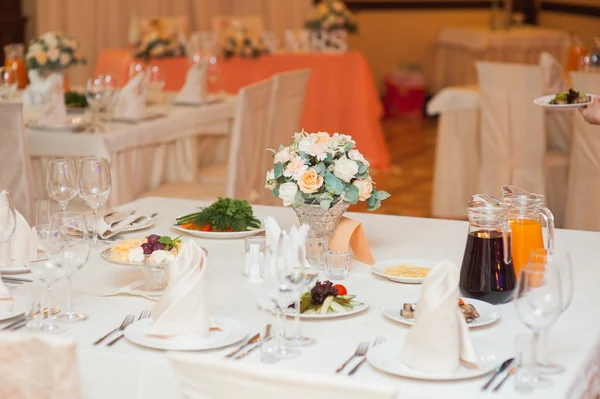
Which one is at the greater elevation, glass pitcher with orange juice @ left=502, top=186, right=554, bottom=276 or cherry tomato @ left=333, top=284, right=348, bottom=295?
glass pitcher with orange juice @ left=502, top=186, right=554, bottom=276

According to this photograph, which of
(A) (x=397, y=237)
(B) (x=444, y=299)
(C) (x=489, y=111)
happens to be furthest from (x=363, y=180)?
(C) (x=489, y=111)

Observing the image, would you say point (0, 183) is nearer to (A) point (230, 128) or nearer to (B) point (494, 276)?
(A) point (230, 128)

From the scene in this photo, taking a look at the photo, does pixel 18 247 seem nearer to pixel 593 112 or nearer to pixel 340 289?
pixel 340 289

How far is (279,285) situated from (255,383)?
1.28ft

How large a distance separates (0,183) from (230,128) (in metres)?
1.63

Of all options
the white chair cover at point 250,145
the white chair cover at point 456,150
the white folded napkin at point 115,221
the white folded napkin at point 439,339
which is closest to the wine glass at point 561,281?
the white folded napkin at point 439,339

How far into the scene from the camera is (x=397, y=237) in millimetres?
2572

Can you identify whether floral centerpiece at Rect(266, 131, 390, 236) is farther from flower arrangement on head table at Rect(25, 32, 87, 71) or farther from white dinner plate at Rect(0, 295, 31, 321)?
flower arrangement on head table at Rect(25, 32, 87, 71)

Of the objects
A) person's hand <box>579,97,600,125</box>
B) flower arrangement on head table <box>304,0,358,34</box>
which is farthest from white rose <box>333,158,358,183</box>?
flower arrangement on head table <box>304,0,358,34</box>

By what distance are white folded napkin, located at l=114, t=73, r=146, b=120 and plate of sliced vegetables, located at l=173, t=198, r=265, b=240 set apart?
1995mm

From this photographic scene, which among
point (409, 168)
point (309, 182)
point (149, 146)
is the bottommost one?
point (409, 168)

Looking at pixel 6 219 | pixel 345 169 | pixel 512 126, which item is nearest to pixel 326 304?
pixel 345 169

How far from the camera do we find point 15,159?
379 centimetres

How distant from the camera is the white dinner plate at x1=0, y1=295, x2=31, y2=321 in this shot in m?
1.86
